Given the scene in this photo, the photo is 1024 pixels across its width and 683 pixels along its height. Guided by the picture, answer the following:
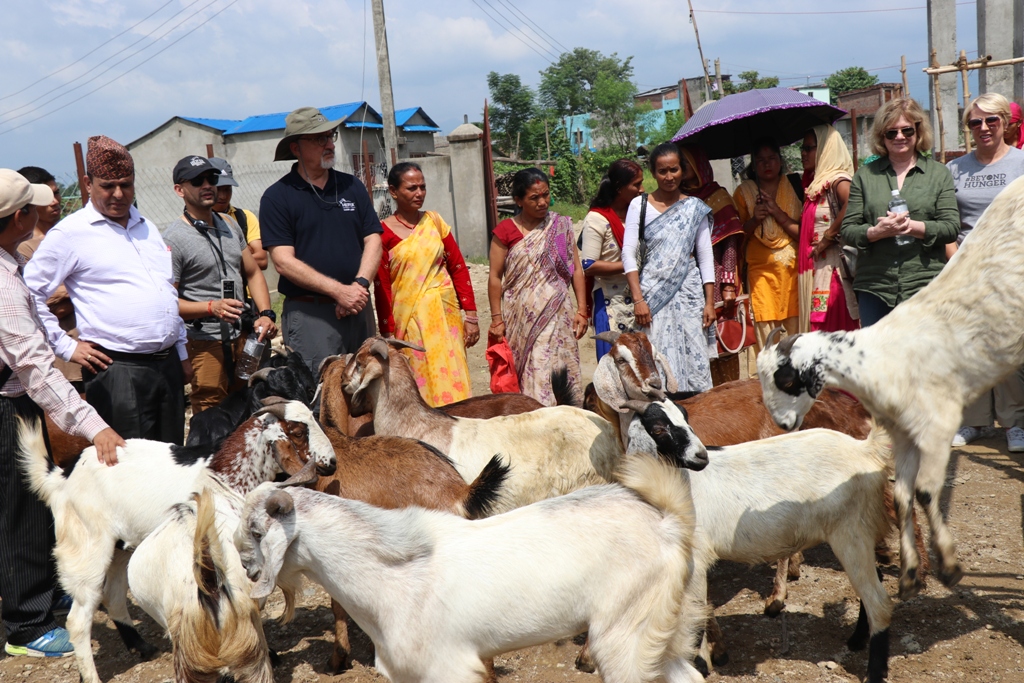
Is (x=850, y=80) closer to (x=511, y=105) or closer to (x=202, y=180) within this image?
(x=511, y=105)

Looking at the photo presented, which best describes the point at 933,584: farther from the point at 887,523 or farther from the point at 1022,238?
the point at 1022,238

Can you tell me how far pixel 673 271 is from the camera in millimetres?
5180

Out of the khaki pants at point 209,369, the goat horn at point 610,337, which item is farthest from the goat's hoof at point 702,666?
the khaki pants at point 209,369

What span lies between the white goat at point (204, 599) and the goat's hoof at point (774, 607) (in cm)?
229

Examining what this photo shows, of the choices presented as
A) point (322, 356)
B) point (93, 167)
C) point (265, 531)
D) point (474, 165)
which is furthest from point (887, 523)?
point (474, 165)

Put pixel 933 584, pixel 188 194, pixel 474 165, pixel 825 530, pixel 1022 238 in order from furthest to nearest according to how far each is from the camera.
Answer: pixel 474 165 < pixel 188 194 < pixel 933 584 < pixel 825 530 < pixel 1022 238

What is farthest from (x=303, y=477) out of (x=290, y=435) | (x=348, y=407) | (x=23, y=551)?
(x=23, y=551)

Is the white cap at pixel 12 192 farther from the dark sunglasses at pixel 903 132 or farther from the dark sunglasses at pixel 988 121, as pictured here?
the dark sunglasses at pixel 988 121

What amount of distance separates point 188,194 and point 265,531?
3470mm

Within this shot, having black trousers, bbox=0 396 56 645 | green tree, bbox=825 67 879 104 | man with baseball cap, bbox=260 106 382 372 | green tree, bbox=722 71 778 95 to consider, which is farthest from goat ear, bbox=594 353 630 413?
green tree, bbox=825 67 879 104

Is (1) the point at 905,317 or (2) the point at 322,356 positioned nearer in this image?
(1) the point at 905,317

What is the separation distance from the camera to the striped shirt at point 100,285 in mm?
4047

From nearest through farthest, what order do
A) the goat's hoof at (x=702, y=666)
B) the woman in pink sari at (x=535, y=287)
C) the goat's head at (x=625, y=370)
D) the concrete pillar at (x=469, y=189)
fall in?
1. the goat's hoof at (x=702, y=666)
2. the goat's head at (x=625, y=370)
3. the woman in pink sari at (x=535, y=287)
4. the concrete pillar at (x=469, y=189)

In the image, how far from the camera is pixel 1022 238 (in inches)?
115
